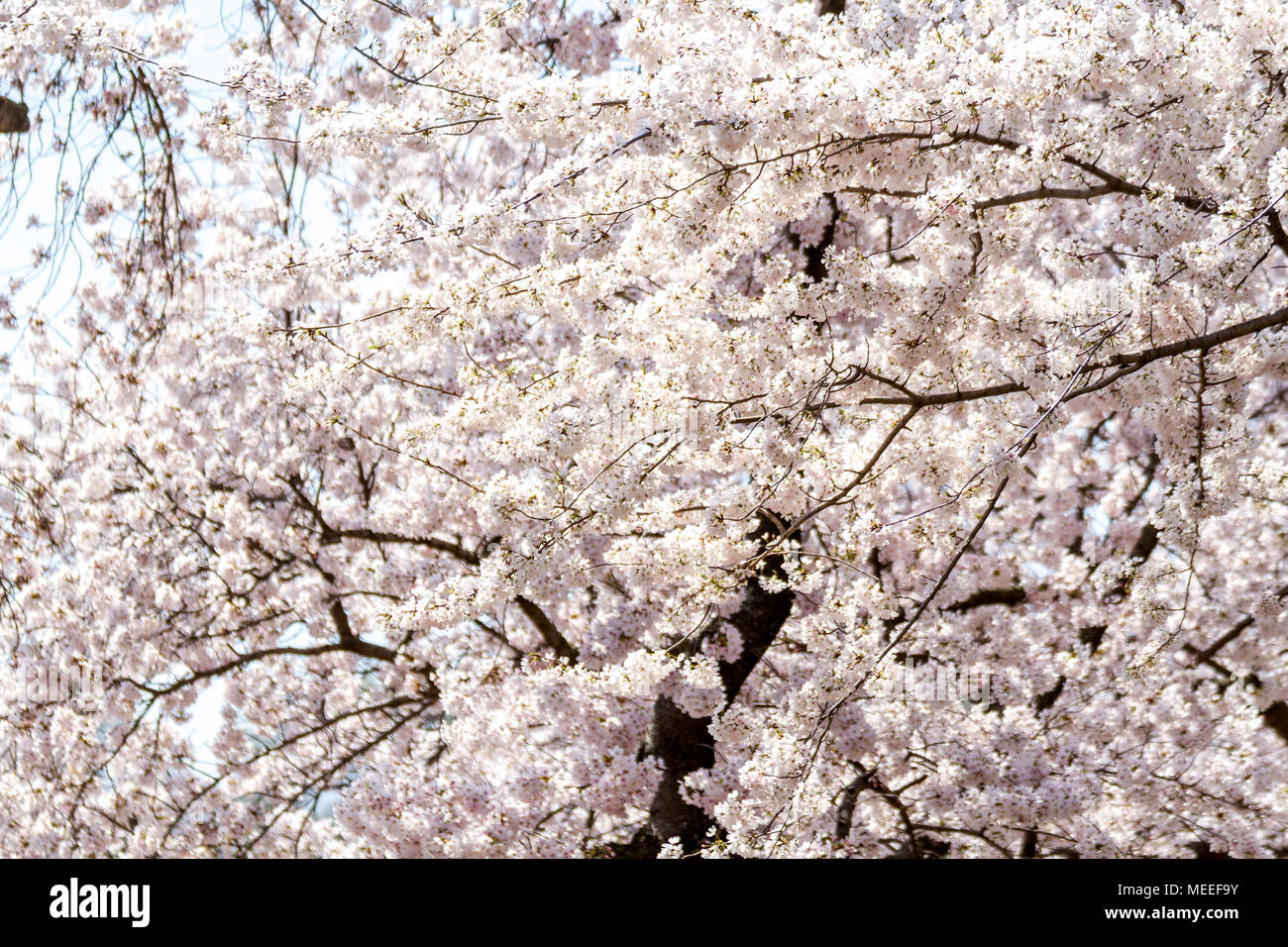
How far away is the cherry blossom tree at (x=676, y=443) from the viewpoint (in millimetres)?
3289

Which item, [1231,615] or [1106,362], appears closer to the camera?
[1106,362]

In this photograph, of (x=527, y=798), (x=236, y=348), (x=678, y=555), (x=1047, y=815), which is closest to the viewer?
(x=678, y=555)

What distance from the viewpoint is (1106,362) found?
3.23 metres

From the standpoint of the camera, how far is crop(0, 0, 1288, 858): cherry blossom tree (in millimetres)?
3289

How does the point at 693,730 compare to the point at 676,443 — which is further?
the point at 693,730

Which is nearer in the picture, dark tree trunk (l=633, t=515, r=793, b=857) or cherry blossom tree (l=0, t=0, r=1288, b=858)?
cherry blossom tree (l=0, t=0, r=1288, b=858)

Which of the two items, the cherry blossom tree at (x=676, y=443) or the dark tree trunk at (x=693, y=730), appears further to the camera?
the dark tree trunk at (x=693, y=730)

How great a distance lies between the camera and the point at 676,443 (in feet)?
11.9

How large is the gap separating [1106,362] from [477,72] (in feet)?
7.79
